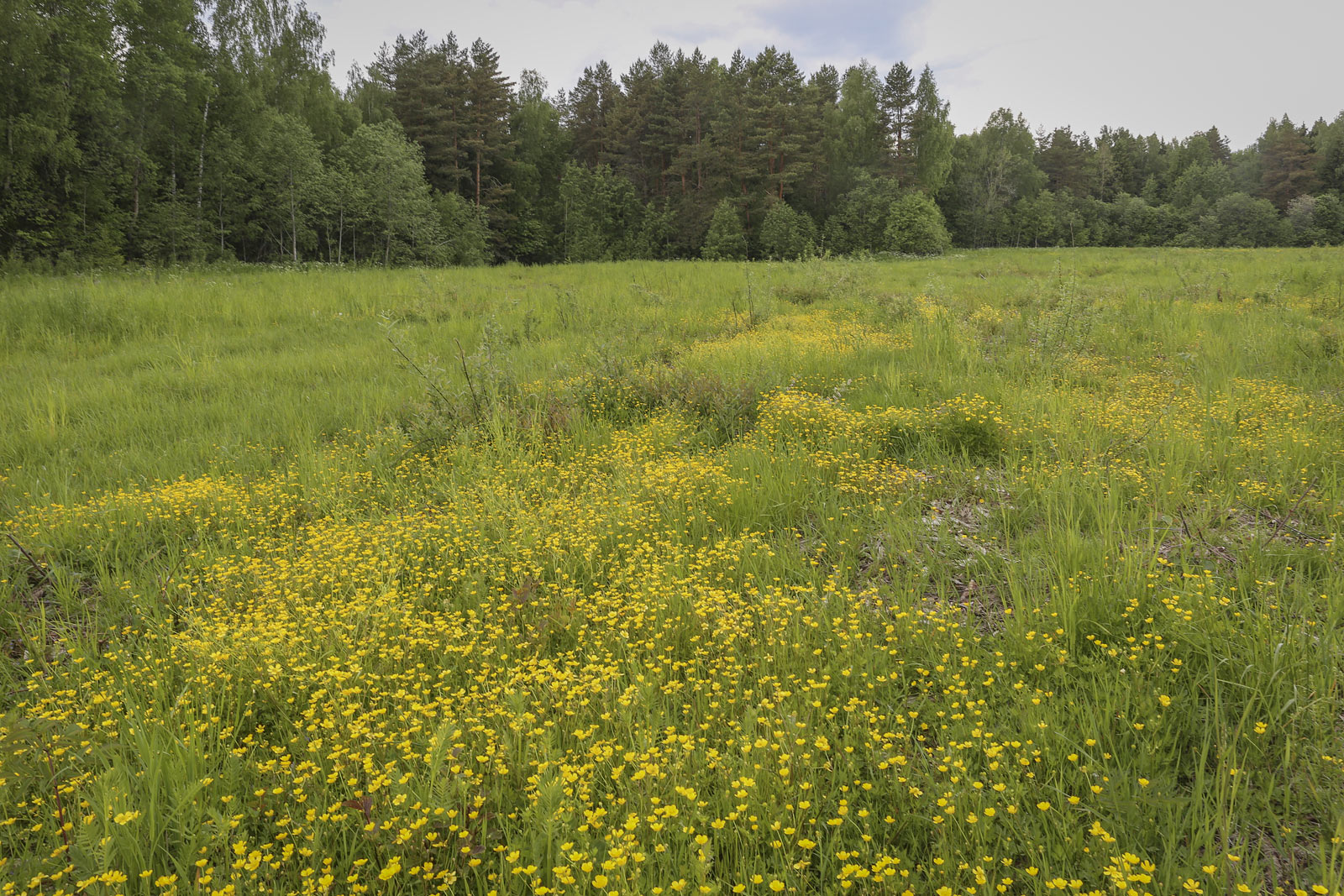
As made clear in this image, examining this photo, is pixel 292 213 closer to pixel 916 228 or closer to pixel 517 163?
pixel 517 163

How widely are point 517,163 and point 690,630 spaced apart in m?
50.3

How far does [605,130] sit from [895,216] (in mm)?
23984

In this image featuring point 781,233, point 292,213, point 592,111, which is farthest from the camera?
point 592,111

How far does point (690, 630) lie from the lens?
3162mm

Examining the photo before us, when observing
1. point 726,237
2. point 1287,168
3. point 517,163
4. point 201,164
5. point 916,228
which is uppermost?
point 1287,168

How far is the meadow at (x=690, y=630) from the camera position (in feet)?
6.61

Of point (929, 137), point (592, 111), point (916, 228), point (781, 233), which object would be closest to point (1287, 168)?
point (929, 137)

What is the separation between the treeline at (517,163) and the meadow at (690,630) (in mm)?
21523

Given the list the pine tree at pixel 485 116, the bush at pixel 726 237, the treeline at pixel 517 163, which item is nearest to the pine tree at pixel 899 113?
the treeline at pixel 517 163

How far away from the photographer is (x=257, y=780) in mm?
2414

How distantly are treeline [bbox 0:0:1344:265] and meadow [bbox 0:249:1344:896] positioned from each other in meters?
21.5

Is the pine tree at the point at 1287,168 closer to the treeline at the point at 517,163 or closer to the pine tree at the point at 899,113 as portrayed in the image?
the treeline at the point at 517,163

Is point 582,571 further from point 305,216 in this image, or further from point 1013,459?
point 305,216

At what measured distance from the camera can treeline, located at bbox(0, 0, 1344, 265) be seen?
23.2 metres
